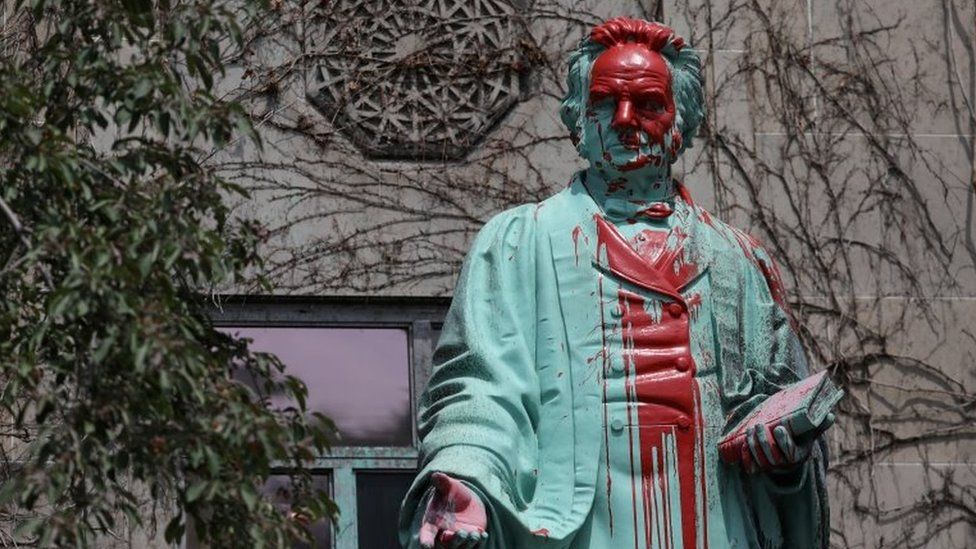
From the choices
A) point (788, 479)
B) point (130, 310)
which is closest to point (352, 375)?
point (788, 479)

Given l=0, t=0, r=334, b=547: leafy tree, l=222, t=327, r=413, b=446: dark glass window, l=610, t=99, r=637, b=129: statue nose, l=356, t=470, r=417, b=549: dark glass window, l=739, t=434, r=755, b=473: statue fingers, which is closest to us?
l=0, t=0, r=334, b=547: leafy tree

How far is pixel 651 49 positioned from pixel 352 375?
11.0ft

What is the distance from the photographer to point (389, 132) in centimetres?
1363

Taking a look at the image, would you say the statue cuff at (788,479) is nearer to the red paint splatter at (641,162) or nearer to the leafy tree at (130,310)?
the red paint splatter at (641,162)

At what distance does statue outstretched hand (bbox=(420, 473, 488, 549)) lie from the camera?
9.25 m

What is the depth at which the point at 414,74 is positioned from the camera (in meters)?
13.7

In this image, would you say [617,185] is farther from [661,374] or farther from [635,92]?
[661,374]

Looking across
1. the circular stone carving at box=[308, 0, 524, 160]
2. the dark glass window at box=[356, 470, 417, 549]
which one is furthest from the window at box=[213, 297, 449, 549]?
the circular stone carving at box=[308, 0, 524, 160]

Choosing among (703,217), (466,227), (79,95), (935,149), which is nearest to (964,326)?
(935,149)

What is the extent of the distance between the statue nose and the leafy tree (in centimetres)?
124

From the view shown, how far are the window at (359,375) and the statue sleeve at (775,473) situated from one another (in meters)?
3.11

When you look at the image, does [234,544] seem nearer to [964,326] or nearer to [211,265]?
[211,265]

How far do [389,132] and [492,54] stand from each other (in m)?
0.56

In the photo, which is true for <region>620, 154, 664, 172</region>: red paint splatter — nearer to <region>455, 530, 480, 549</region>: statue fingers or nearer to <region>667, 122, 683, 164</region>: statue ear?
<region>667, 122, 683, 164</region>: statue ear
